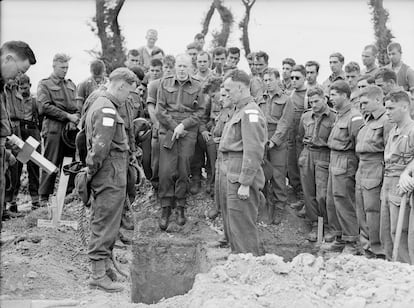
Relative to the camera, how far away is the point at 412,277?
4988 mm

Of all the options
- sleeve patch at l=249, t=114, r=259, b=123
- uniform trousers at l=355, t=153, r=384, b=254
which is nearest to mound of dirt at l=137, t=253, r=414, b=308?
sleeve patch at l=249, t=114, r=259, b=123

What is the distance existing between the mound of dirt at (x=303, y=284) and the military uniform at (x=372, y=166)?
215 centimetres

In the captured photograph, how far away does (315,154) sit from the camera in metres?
9.01

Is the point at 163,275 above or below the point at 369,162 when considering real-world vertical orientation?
below

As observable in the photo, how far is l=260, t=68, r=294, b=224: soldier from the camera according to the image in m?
9.23

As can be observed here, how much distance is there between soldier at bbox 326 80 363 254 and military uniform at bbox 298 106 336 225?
0.91ft

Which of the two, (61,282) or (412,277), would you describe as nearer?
(412,277)

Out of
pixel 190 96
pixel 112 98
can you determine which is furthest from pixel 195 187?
pixel 112 98

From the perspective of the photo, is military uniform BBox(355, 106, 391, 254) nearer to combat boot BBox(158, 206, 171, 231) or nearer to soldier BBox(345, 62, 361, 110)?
soldier BBox(345, 62, 361, 110)

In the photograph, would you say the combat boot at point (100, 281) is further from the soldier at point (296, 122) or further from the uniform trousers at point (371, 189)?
the soldier at point (296, 122)

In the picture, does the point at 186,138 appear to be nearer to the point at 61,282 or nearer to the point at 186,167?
the point at 186,167


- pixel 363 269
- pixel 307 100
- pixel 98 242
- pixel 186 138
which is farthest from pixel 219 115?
pixel 363 269

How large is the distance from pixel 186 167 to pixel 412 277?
475cm

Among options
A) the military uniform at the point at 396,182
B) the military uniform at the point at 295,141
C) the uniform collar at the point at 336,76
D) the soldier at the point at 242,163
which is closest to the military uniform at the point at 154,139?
the military uniform at the point at 295,141
